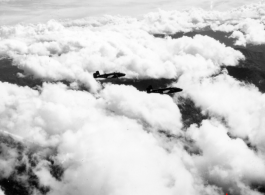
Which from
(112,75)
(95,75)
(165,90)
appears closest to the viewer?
(165,90)

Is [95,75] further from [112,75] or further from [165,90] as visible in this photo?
[165,90]

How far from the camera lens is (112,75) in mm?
97500

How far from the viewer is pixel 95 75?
105562 millimetres

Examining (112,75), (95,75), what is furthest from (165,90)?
(95,75)

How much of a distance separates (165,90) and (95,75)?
4374 centimetres

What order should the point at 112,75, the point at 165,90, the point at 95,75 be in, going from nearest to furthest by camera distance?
the point at 165,90, the point at 112,75, the point at 95,75

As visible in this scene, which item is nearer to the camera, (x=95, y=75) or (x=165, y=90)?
(x=165, y=90)

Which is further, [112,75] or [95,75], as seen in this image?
[95,75]

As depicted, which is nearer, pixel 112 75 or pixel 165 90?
pixel 165 90

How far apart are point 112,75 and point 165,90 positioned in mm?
30522
